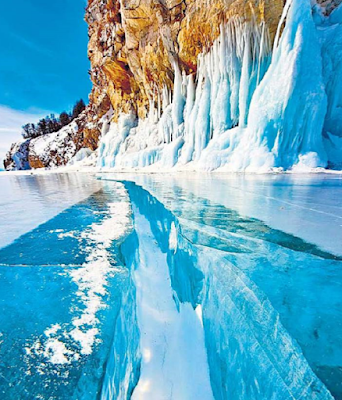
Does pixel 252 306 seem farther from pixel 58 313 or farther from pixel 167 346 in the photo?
pixel 58 313

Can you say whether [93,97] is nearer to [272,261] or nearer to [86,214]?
[86,214]

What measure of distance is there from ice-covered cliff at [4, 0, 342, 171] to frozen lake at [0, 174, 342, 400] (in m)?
8.43

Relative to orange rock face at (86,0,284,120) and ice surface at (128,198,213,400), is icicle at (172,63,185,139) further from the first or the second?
ice surface at (128,198,213,400)

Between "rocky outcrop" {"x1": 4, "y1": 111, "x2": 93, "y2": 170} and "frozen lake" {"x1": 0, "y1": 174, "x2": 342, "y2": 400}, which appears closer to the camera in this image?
"frozen lake" {"x1": 0, "y1": 174, "x2": 342, "y2": 400}

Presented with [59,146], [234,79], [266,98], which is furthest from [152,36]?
[59,146]

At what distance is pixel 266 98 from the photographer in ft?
32.3

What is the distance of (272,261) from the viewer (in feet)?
5.16

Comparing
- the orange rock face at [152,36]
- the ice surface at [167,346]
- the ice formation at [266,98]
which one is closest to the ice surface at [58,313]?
the ice surface at [167,346]

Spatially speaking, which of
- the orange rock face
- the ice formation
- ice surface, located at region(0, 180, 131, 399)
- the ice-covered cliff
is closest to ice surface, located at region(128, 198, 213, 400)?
ice surface, located at region(0, 180, 131, 399)

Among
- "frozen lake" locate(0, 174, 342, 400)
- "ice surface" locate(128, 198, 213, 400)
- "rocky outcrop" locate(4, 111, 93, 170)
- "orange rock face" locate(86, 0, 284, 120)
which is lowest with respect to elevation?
"ice surface" locate(128, 198, 213, 400)

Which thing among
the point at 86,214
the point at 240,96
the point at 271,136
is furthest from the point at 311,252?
the point at 240,96

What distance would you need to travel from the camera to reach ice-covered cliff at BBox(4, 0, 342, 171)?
362 inches

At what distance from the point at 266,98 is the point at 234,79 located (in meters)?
3.31

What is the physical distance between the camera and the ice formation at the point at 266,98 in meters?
9.12
